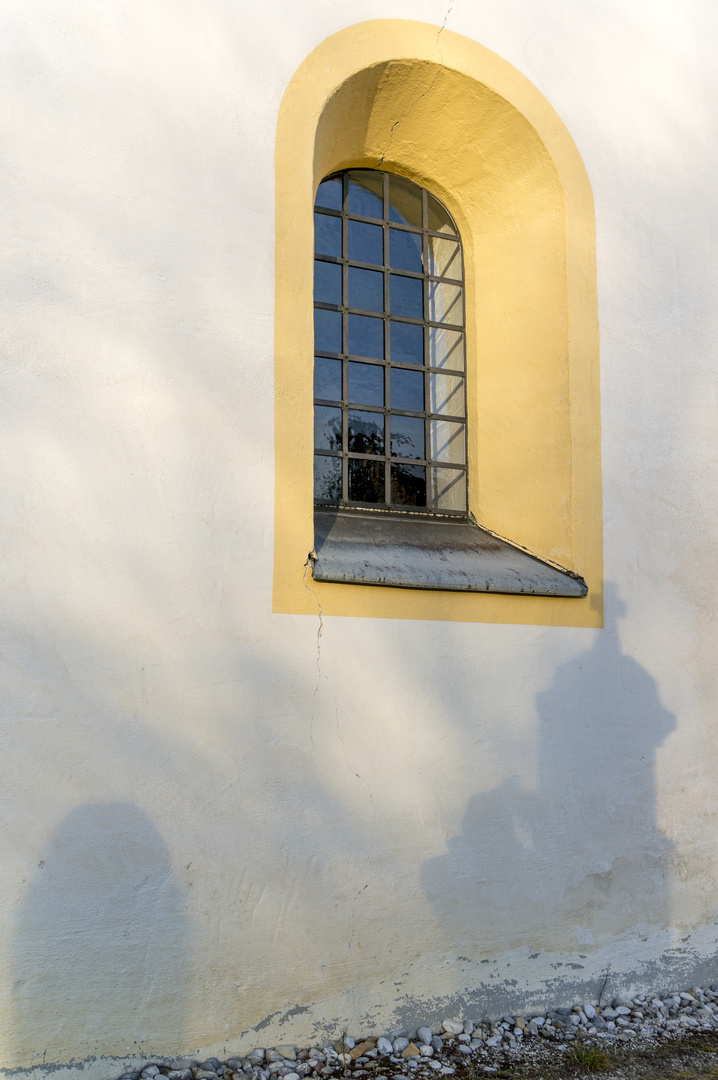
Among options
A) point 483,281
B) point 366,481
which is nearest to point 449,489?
point 366,481

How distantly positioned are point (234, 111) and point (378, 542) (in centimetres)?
185

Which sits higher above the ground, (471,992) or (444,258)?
(444,258)

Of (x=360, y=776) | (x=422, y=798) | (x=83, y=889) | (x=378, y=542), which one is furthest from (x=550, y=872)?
(x=83, y=889)

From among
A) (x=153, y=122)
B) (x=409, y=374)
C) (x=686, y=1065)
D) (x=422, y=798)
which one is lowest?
(x=686, y=1065)

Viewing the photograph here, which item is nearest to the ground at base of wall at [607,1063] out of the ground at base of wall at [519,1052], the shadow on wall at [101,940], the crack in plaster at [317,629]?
the ground at base of wall at [519,1052]

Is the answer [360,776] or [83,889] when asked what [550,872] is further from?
[83,889]

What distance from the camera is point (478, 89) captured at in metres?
4.21

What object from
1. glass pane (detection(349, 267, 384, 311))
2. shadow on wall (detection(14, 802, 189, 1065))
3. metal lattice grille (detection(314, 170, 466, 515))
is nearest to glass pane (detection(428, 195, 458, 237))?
metal lattice grille (detection(314, 170, 466, 515))

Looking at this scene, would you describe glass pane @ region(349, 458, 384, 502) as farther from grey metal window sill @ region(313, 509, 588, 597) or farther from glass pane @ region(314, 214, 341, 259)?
glass pane @ region(314, 214, 341, 259)

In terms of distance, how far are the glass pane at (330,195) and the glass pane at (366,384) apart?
81 centimetres

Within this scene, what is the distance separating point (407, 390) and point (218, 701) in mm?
2031

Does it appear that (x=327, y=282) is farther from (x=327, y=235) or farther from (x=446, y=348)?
(x=446, y=348)

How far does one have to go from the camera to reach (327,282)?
4.39m

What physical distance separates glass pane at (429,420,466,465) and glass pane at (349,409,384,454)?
0.31 meters
